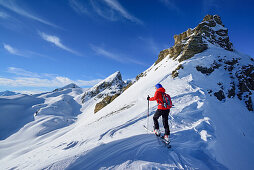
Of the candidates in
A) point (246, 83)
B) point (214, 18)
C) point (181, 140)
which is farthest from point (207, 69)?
point (214, 18)

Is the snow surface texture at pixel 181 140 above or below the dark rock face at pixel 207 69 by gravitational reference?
below

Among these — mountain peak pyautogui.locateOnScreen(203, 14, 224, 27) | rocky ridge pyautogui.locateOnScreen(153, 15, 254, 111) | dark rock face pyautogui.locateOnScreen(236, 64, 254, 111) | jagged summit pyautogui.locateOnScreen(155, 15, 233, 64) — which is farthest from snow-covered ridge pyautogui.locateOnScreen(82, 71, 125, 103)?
dark rock face pyautogui.locateOnScreen(236, 64, 254, 111)

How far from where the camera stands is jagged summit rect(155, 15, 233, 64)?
63.3 ft

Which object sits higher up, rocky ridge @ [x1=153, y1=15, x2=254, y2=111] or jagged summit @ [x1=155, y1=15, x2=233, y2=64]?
jagged summit @ [x1=155, y1=15, x2=233, y2=64]

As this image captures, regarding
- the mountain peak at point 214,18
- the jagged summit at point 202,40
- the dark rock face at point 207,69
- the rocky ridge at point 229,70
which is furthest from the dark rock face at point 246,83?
the mountain peak at point 214,18

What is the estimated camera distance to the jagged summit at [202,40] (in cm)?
1928

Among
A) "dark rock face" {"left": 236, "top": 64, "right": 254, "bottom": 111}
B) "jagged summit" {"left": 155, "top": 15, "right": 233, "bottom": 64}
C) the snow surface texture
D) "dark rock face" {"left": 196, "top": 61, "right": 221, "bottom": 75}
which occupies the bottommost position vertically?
the snow surface texture

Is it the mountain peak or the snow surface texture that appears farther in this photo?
the mountain peak

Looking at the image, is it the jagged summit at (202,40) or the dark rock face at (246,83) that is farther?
the jagged summit at (202,40)

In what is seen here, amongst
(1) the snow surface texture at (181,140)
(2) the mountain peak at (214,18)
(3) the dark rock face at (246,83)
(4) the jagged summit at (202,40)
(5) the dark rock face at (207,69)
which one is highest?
(2) the mountain peak at (214,18)

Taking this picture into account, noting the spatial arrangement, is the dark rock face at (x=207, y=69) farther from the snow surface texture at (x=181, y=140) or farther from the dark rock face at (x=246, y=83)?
the dark rock face at (x=246, y=83)

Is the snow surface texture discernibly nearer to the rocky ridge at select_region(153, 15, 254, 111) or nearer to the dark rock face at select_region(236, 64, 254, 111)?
the rocky ridge at select_region(153, 15, 254, 111)

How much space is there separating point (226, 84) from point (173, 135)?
39.8ft

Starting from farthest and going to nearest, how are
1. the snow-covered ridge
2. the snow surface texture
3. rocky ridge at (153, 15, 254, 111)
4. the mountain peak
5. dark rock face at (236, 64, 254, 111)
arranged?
the snow-covered ridge, the mountain peak, rocky ridge at (153, 15, 254, 111), dark rock face at (236, 64, 254, 111), the snow surface texture
